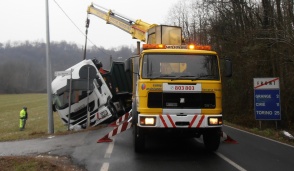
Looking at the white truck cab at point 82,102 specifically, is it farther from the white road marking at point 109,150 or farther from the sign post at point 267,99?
the sign post at point 267,99

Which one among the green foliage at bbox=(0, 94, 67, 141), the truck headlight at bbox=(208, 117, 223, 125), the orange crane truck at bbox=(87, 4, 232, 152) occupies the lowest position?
the green foliage at bbox=(0, 94, 67, 141)

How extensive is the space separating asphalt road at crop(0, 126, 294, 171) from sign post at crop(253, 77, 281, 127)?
431 centimetres

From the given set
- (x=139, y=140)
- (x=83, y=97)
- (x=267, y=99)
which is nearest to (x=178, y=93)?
(x=139, y=140)

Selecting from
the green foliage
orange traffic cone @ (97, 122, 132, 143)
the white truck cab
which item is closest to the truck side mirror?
orange traffic cone @ (97, 122, 132, 143)

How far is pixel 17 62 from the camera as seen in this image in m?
110

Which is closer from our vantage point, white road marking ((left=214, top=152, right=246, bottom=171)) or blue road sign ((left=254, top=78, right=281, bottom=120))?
white road marking ((left=214, top=152, right=246, bottom=171))

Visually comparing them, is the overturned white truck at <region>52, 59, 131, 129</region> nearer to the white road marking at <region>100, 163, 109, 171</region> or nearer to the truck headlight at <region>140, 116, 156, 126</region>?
the truck headlight at <region>140, 116, 156, 126</region>

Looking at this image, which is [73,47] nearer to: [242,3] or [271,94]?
[242,3]

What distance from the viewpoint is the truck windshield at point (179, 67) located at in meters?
8.52

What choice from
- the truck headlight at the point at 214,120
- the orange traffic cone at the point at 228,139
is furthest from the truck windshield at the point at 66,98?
the truck headlight at the point at 214,120

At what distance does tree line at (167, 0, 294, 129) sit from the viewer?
16.4 meters

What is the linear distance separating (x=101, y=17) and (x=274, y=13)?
10257 mm

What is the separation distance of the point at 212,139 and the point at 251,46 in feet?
34.5

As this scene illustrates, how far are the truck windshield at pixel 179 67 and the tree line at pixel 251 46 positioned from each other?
6.82m
